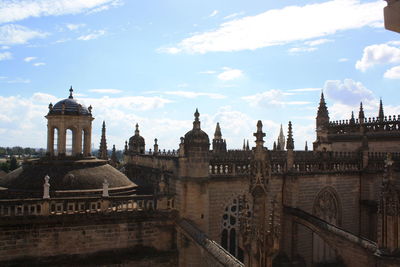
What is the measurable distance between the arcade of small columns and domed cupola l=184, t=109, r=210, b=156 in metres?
6.57

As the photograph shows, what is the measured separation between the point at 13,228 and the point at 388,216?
1583cm

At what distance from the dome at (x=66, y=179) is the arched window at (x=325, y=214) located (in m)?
11.4

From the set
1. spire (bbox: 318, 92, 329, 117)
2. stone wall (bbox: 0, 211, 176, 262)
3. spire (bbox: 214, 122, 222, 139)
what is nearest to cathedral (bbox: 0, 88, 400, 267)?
stone wall (bbox: 0, 211, 176, 262)

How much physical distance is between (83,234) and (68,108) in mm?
7790

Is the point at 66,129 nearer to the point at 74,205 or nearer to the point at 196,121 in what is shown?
the point at 74,205

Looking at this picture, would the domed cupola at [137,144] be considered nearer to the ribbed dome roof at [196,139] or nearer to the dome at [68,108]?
the dome at [68,108]

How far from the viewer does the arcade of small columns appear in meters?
21.0

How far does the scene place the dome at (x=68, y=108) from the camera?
21.1 meters

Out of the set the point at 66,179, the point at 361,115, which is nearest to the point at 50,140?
the point at 66,179

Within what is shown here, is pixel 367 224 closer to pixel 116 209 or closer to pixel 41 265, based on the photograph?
pixel 116 209

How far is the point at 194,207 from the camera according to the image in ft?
60.2

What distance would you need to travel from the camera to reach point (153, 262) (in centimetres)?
1748

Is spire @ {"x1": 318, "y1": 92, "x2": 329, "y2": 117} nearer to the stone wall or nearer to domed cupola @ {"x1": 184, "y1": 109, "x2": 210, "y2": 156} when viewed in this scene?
domed cupola @ {"x1": 184, "y1": 109, "x2": 210, "y2": 156}

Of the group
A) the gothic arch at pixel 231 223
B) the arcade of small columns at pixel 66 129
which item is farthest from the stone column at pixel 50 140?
the gothic arch at pixel 231 223
